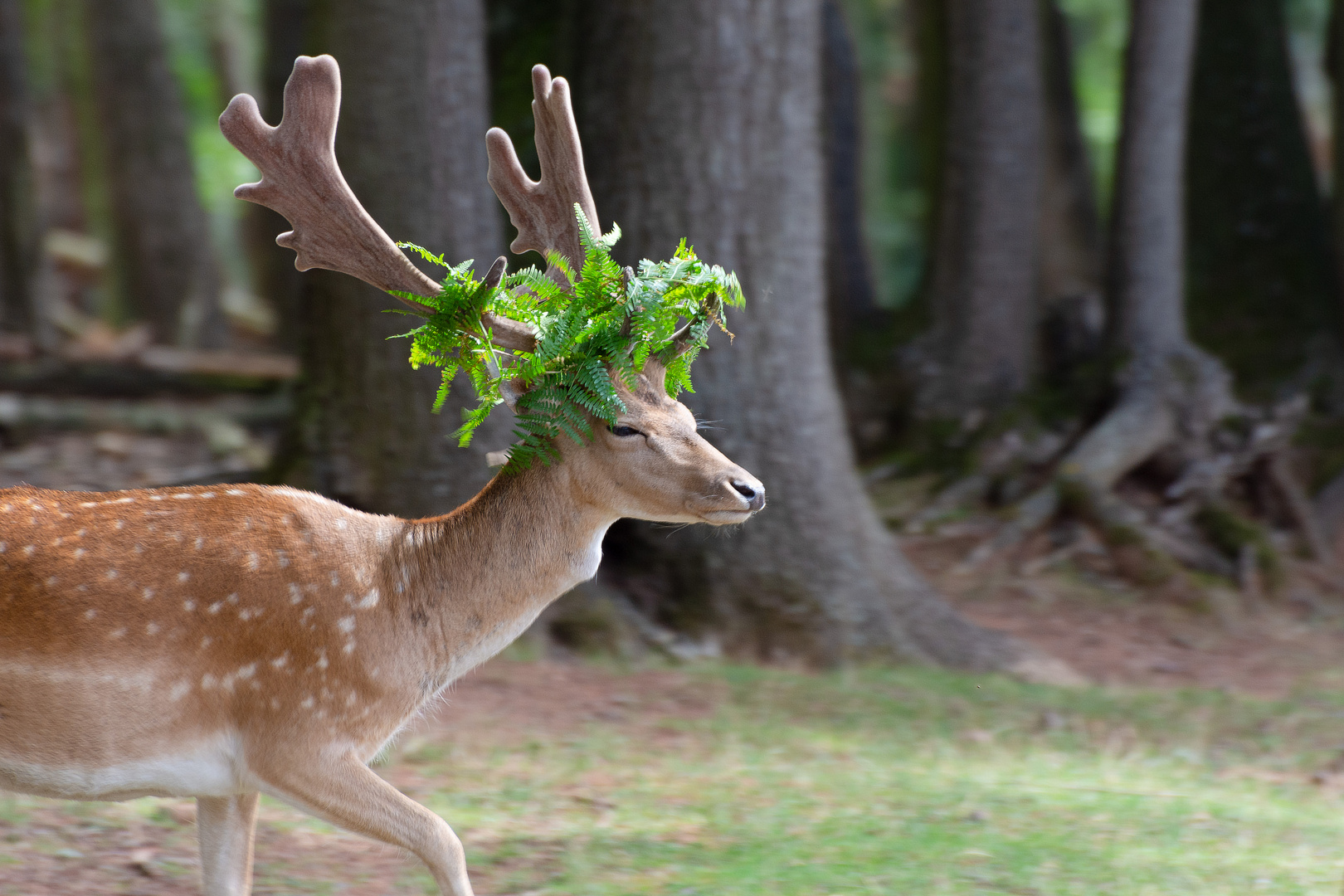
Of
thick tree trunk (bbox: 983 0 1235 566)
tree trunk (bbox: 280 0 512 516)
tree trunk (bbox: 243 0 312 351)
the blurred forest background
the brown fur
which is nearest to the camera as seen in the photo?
the brown fur

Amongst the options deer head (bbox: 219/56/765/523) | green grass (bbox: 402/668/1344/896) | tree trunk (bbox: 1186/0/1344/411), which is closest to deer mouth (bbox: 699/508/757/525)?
deer head (bbox: 219/56/765/523)

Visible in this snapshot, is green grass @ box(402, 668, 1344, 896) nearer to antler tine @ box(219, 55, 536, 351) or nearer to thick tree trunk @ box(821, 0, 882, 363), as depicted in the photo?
antler tine @ box(219, 55, 536, 351)

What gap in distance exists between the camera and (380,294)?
712cm

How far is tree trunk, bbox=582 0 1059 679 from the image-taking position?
24.6 feet

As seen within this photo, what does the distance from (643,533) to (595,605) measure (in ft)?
1.71

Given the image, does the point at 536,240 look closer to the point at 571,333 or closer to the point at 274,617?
the point at 571,333

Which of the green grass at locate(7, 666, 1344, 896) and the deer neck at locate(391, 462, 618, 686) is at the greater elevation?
the deer neck at locate(391, 462, 618, 686)

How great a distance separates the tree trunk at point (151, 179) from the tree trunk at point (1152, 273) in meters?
10.6

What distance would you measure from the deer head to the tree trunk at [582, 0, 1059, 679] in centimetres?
270

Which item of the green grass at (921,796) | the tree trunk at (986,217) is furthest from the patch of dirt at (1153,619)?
the tree trunk at (986,217)

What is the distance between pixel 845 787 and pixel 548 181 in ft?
9.04

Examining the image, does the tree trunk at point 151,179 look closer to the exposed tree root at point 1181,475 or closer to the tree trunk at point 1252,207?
the exposed tree root at point 1181,475

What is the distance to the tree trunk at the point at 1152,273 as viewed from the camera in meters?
10.3

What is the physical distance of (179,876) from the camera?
4.75m
